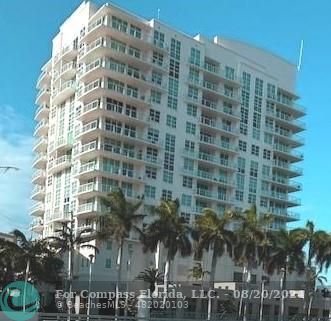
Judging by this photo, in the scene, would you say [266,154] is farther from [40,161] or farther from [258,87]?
[40,161]

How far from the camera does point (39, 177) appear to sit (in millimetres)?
117625

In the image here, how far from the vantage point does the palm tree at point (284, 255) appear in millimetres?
85750

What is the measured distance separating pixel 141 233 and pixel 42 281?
51.0ft

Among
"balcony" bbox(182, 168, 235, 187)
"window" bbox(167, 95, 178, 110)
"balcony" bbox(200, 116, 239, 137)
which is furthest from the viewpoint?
"balcony" bbox(200, 116, 239, 137)

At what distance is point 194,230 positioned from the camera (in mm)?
79312

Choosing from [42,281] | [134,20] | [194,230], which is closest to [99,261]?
[42,281]

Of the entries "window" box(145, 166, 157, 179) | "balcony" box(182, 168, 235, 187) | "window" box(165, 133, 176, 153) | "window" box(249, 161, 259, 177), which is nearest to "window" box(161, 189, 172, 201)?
"window" box(145, 166, 157, 179)

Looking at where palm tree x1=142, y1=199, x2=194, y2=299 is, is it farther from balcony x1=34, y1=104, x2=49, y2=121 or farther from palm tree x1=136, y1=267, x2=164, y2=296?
balcony x1=34, y1=104, x2=49, y2=121

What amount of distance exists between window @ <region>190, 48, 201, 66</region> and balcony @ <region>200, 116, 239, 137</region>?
9101mm

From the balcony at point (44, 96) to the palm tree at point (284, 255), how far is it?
5175 cm

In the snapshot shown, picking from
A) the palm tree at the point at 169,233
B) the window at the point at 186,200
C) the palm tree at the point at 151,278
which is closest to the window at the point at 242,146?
the window at the point at 186,200

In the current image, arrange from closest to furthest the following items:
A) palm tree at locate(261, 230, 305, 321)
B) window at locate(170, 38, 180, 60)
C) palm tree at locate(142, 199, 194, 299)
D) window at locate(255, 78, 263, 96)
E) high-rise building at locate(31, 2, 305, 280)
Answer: palm tree at locate(142, 199, 194, 299) < palm tree at locate(261, 230, 305, 321) < high-rise building at locate(31, 2, 305, 280) < window at locate(170, 38, 180, 60) < window at locate(255, 78, 263, 96)

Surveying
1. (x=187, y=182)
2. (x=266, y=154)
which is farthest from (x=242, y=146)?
(x=187, y=182)

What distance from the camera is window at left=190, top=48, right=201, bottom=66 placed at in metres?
108
